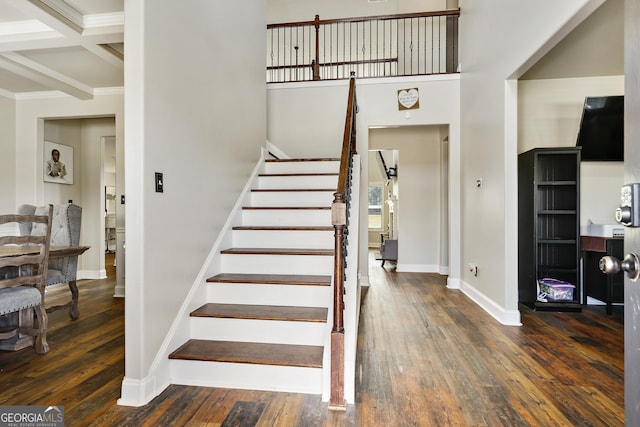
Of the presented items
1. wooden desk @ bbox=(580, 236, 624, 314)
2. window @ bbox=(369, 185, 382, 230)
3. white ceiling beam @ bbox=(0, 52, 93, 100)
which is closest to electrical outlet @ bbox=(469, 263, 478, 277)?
wooden desk @ bbox=(580, 236, 624, 314)

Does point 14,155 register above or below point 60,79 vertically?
below

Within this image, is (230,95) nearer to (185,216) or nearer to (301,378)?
(185,216)

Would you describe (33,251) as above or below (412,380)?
above

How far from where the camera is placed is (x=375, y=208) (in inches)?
441

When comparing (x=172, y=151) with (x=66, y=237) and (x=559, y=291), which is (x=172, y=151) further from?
(x=559, y=291)

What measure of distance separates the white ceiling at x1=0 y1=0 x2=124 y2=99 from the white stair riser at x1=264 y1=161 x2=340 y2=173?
6.06 feet

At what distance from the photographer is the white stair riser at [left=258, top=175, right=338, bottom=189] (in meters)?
3.59

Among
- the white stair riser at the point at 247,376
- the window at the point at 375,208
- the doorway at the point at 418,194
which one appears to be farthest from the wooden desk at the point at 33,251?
the window at the point at 375,208

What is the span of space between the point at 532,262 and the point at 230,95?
3448 mm

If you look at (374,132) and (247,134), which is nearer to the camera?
(247,134)

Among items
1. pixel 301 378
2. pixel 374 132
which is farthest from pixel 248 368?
pixel 374 132

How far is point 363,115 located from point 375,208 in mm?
6616

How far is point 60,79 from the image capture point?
4000 millimetres

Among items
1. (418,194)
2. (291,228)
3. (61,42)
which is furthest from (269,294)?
(418,194)
